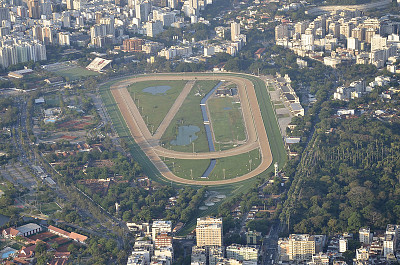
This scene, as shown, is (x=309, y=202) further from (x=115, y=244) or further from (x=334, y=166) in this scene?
(x=115, y=244)

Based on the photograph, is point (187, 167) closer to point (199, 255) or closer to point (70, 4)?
point (199, 255)

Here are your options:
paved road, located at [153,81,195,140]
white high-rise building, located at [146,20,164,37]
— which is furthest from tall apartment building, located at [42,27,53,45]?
paved road, located at [153,81,195,140]

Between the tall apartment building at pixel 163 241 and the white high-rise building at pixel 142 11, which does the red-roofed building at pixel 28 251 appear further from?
the white high-rise building at pixel 142 11

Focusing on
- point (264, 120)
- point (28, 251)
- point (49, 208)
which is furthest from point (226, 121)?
point (28, 251)

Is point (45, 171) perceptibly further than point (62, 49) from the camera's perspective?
No

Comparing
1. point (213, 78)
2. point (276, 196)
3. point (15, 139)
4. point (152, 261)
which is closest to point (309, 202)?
point (276, 196)

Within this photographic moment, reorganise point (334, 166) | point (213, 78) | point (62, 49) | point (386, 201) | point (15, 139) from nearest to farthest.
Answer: point (386, 201), point (334, 166), point (15, 139), point (213, 78), point (62, 49)
